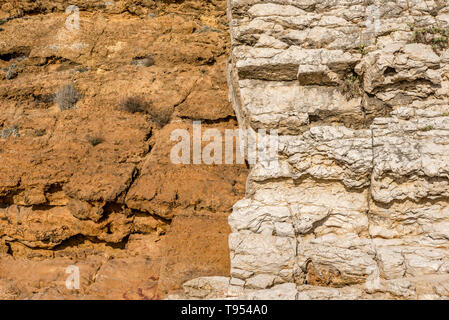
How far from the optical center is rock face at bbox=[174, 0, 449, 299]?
3.51 m

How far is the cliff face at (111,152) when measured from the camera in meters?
4.01

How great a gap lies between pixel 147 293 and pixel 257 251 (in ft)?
3.92

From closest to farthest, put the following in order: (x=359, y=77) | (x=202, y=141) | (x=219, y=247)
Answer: (x=219, y=247) → (x=359, y=77) → (x=202, y=141)

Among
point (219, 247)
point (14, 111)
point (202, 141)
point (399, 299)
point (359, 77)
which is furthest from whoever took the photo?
point (14, 111)

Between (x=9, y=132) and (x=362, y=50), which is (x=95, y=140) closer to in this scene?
(x=9, y=132)

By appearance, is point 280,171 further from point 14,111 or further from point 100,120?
point 14,111

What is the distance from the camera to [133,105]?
17.1 feet

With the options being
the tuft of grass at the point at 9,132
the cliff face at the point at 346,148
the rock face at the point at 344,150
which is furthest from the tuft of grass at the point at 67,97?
the rock face at the point at 344,150

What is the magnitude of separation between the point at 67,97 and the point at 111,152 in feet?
4.64

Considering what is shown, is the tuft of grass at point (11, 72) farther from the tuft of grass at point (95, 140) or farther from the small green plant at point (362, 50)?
the small green plant at point (362, 50)

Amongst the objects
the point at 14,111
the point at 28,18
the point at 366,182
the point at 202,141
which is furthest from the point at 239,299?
the point at 28,18

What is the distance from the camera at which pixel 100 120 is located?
16.8ft

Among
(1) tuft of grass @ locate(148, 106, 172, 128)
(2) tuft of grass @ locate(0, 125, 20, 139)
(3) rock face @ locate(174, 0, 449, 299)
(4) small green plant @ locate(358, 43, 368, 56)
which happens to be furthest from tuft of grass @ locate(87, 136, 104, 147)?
(4) small green plant @ locate(358, 43, 368, 56)

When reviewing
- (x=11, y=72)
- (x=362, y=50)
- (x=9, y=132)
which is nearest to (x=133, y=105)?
(x=9, y=132)
